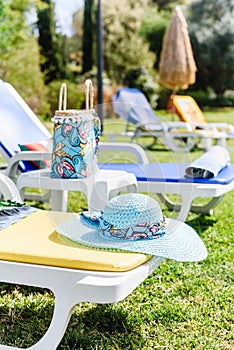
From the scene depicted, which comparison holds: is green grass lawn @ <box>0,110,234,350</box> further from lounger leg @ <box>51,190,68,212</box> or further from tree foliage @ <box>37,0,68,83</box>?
tree foliage @ <box>37,0,68,83</box>

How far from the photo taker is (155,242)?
217 centimetres

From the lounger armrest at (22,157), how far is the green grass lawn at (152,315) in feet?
3.35

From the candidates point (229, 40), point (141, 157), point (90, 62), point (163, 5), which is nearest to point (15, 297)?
point (141, 157)

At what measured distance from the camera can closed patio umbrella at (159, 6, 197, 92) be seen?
35.0 ft

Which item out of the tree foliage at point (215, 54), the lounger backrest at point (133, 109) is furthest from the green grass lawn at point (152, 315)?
the tree foliage at point (215, 54)

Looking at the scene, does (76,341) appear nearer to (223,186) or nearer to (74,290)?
(74,290)

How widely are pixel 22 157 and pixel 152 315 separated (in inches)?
64.0

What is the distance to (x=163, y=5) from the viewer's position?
77.4 ft

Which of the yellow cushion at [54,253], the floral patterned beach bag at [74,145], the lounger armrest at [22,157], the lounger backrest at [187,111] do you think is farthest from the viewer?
the lounger backrest at [187,111]

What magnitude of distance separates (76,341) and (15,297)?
563 mm

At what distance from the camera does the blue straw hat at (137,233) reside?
2.09m

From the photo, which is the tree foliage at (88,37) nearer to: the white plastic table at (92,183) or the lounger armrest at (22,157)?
the lounger armrest at (22,157)

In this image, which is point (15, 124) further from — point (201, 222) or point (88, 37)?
point (88, 37)

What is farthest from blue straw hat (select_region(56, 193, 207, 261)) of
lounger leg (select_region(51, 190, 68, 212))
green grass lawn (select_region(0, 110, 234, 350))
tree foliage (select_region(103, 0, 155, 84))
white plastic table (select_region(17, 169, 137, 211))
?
tree foliage (select_region(103, 0, 155, 84))
